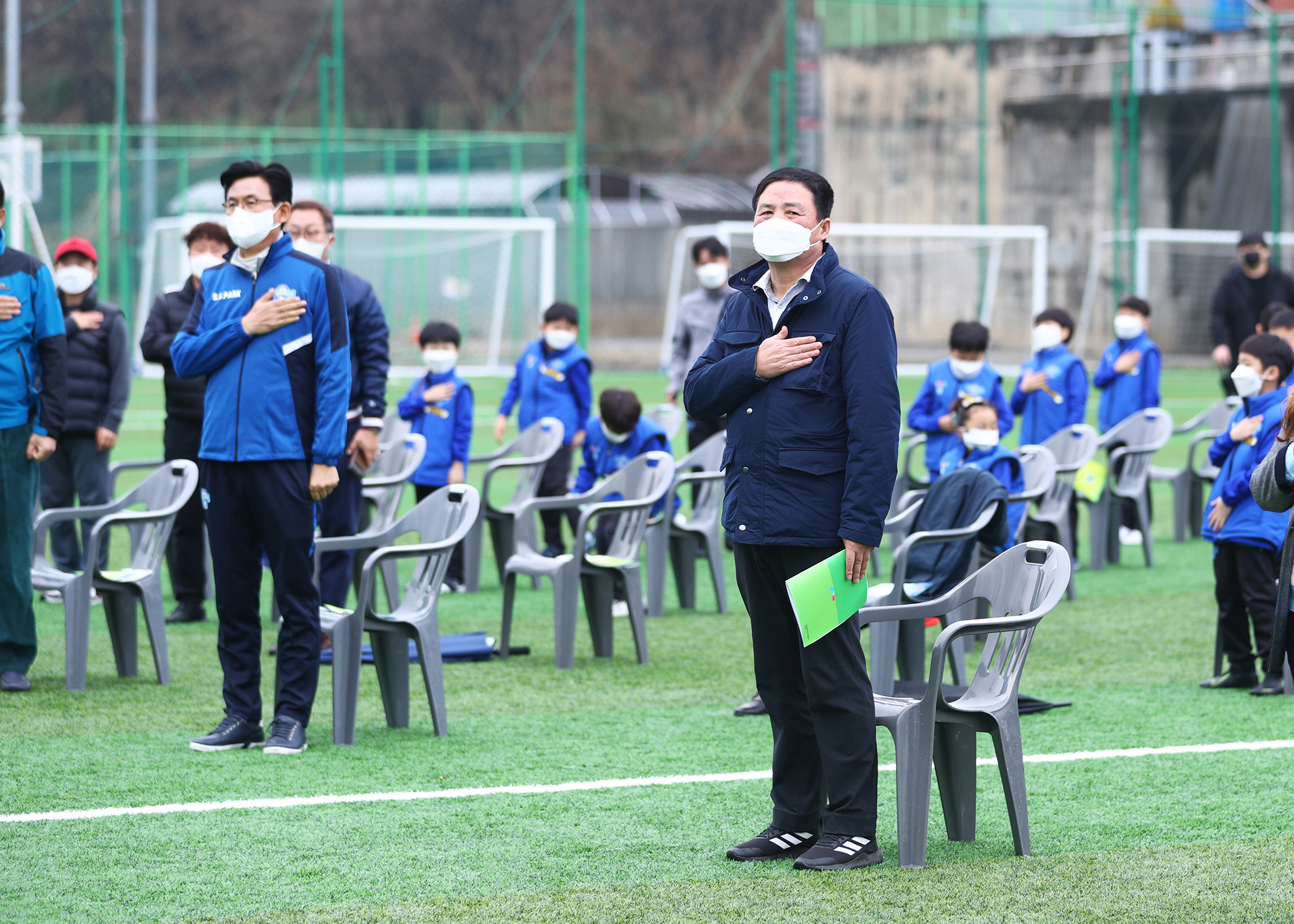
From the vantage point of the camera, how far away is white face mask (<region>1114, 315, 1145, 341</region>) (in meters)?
10.5

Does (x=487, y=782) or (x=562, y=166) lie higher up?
(x=562, y=166)

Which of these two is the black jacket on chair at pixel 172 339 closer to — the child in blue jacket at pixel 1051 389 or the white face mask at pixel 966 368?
the white face mask at pixel 966 368

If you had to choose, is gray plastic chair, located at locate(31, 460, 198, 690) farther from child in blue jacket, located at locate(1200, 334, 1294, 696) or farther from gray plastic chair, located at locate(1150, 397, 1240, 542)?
gray plastic chair, located at locate(1150, 397, 1240, 542)

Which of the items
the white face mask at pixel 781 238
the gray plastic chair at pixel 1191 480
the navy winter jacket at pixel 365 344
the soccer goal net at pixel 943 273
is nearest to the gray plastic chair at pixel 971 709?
the white face mask at pixel 781 238

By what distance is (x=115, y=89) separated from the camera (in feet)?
53.5

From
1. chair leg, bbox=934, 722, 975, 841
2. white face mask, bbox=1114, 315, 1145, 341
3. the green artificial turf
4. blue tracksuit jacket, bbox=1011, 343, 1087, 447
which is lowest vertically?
the green artificial turf

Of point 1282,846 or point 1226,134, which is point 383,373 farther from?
point 1226,134

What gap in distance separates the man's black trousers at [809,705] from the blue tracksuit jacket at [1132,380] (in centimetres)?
695

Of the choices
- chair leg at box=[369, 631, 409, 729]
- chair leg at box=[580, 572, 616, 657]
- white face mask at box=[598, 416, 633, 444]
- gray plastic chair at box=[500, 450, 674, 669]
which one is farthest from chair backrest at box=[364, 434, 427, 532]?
chair leg at box=[369, 631, 409, 729]

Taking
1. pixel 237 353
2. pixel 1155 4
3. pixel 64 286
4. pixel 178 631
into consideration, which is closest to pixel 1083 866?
pixel 237 353

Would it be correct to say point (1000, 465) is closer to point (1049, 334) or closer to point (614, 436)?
point (614, 436)

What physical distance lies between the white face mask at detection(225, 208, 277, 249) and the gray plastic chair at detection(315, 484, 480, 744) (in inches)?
44.0

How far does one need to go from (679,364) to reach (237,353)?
5512mm

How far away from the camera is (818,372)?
13.3 feet
